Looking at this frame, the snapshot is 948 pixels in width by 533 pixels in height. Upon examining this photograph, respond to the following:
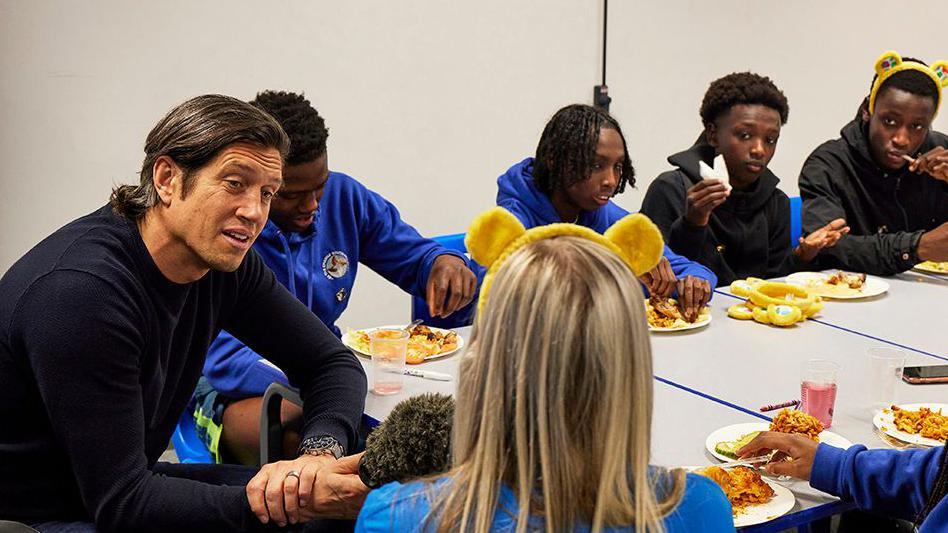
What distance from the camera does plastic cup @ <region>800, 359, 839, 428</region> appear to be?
2240mm

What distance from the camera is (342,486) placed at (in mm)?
1874

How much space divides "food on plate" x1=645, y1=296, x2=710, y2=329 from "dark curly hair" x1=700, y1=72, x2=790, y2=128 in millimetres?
1036

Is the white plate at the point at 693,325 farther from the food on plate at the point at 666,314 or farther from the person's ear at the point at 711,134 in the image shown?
the person's ear at the point at 711,134

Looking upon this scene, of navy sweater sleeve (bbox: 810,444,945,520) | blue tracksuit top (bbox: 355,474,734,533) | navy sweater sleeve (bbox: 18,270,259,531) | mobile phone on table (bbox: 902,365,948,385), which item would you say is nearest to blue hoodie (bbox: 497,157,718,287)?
mobile phone on table (bbox: 902,365,948,385)

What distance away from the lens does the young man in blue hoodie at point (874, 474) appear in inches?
72.4

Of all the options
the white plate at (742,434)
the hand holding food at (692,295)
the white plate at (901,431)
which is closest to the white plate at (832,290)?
the hand holding food at (692,295)

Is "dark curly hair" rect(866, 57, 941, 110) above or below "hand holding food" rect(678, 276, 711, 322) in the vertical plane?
above

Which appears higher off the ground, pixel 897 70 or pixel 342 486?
pixel 897 70

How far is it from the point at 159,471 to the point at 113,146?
211 cm

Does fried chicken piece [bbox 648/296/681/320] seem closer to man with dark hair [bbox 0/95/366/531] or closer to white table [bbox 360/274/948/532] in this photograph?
white table [bbox 360/274/948/532]

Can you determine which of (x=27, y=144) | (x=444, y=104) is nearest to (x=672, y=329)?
(x=444, y=104)

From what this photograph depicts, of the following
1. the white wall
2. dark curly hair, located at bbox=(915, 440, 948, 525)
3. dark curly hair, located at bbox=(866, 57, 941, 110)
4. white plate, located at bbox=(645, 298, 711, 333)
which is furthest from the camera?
dark curly hair, located at bbox=(866, 57, 941, 110)

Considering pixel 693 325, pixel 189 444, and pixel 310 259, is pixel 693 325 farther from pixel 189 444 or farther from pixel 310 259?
pixel 189 444

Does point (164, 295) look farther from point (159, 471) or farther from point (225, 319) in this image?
point (159, 471)
